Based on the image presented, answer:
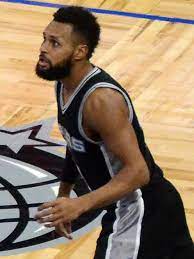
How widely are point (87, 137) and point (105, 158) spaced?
13 cm

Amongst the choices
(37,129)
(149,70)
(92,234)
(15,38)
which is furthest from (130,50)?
(92,234)

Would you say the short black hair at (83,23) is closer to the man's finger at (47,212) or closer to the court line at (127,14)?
the man's finger at (47,212)

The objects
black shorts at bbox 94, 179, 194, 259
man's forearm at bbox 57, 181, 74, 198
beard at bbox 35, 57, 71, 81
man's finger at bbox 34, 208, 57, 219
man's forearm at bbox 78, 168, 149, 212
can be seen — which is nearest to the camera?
man's finger at bbox 34, 208, 57, 219

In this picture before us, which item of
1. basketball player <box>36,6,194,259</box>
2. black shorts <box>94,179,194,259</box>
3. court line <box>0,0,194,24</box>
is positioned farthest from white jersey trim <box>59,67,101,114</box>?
court line <box>0,0,194,24</box>

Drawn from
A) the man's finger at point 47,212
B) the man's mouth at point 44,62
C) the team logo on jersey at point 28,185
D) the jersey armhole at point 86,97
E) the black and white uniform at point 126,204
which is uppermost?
the man's mouth at point 44,62

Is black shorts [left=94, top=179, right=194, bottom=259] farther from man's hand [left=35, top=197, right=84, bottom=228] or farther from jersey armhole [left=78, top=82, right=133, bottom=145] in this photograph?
man's hand [left=35, top=197, right=84, bottom=228]

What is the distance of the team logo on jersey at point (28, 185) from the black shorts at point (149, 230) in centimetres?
153

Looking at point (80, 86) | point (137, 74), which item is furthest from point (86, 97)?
point (137, 74)

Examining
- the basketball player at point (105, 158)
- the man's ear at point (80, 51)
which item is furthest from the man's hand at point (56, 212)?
the man's ear at point (80, 51)

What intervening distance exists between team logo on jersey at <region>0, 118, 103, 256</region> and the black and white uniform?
1535mm

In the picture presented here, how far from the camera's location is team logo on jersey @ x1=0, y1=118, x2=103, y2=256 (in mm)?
5895

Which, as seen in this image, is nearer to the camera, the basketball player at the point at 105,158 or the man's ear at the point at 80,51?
the basketball player at the point at 105,158

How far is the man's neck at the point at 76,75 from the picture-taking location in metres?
4.17

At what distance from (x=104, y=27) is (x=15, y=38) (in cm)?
95
